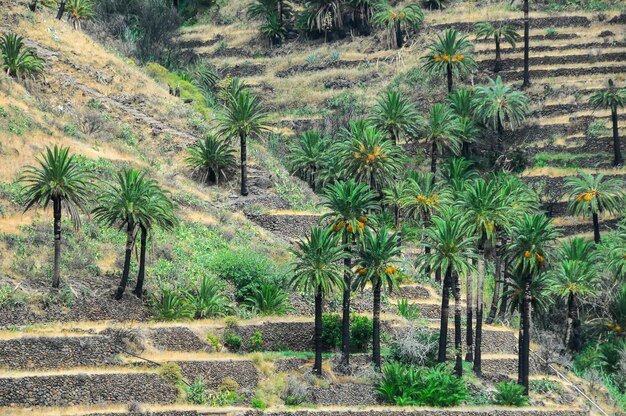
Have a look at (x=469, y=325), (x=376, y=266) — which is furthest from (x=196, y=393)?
(x=469, y=325)

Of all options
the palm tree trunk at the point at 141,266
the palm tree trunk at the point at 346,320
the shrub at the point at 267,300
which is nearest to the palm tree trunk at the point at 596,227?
the shrub at the point at 267,300

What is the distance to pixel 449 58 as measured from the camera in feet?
441

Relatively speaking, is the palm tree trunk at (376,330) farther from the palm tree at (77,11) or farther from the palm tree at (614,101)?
the palm tree at (77,11)

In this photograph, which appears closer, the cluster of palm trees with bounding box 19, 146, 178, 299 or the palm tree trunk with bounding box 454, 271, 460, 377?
the cluster of palm trees with bounding box 19, 146, 178, 299

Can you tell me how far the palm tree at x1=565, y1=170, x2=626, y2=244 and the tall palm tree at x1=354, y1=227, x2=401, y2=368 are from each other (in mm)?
29466

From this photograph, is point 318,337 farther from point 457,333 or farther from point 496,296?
point 496,296

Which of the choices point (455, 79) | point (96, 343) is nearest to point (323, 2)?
point (455, 79)

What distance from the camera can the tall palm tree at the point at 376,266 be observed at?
9650cm

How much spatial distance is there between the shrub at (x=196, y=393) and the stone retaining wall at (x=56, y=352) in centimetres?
451

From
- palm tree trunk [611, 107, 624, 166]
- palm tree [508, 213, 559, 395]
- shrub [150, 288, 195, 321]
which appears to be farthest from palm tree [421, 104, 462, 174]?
shrub [150, 288, 195, 321]

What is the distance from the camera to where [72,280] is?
317 ft

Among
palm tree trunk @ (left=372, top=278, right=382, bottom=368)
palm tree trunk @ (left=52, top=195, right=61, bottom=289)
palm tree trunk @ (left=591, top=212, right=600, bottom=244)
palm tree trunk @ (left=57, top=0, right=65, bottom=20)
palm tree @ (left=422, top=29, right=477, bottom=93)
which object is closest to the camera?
palm tree trunk @ (left=52, top=195, right=61, bottom=289)

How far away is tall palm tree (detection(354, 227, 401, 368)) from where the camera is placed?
9650cm

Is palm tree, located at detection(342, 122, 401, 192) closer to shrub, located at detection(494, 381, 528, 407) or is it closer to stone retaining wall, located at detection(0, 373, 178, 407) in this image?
shrub, located at detection(494, 381, 528, 407)
